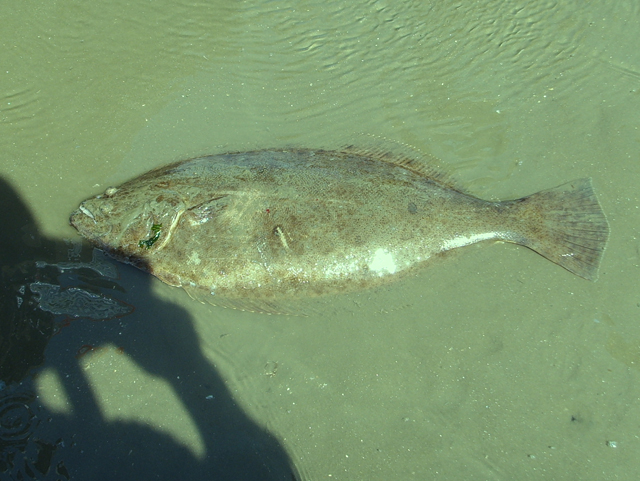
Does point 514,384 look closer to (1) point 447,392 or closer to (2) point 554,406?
(2) point 554,406

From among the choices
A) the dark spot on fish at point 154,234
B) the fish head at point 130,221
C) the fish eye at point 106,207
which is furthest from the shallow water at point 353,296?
the fish eye at point 106,207

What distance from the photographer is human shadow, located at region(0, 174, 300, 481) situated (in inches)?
144

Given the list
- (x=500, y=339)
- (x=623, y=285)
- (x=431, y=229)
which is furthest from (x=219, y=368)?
(x=623, y=285)

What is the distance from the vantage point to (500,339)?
389cm

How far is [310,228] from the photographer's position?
3.91 metres

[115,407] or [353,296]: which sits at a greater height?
[353,296]

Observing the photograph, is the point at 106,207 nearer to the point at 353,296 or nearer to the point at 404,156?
the point at 353,296

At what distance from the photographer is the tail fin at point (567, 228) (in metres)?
3.93

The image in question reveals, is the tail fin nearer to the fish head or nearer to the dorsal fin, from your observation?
the dorsal fin

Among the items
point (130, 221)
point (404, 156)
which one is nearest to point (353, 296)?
point (404, 156)

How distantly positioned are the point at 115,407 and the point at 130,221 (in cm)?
190

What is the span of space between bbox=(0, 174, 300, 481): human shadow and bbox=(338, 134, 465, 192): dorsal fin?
2.75 metres

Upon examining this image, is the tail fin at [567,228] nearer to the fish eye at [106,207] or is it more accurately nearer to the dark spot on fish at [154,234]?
the dark spot on fish at [154,234]

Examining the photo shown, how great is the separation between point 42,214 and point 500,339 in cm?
521
